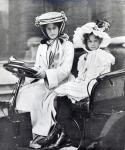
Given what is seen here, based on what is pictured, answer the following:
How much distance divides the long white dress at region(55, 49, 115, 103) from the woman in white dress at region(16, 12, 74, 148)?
102mm

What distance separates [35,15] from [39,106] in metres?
1.03

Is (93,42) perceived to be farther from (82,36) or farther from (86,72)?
(86,72)

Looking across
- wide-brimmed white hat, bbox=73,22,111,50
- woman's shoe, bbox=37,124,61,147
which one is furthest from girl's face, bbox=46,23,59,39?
woman's shoe, bbox=37,124,61,147

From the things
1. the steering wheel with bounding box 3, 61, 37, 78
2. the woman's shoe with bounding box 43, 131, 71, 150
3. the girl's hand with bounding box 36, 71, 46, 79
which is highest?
the steering wheel with bounding box 3, 61, 37, 78

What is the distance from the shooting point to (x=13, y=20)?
12.2 ft

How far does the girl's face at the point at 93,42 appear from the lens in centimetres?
366

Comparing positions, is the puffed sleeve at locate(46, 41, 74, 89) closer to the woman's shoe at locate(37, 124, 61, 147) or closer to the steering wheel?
the steering wheel

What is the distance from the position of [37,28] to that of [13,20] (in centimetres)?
29

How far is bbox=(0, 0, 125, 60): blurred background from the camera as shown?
3678mm

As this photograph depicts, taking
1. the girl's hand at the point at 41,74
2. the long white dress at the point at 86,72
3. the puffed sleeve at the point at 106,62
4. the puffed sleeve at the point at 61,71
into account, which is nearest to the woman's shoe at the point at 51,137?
the long white dress at the point at 86,72

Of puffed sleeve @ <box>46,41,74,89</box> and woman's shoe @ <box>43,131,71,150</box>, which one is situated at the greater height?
puffed sleeve @ <box>46,41,74,89</box>

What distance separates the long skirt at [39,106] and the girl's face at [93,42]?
0.68 metres

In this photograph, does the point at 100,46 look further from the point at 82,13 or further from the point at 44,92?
the point at 44,92

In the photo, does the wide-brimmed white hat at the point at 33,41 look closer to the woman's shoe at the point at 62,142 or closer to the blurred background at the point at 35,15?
the blurred background at the point at 35,15
